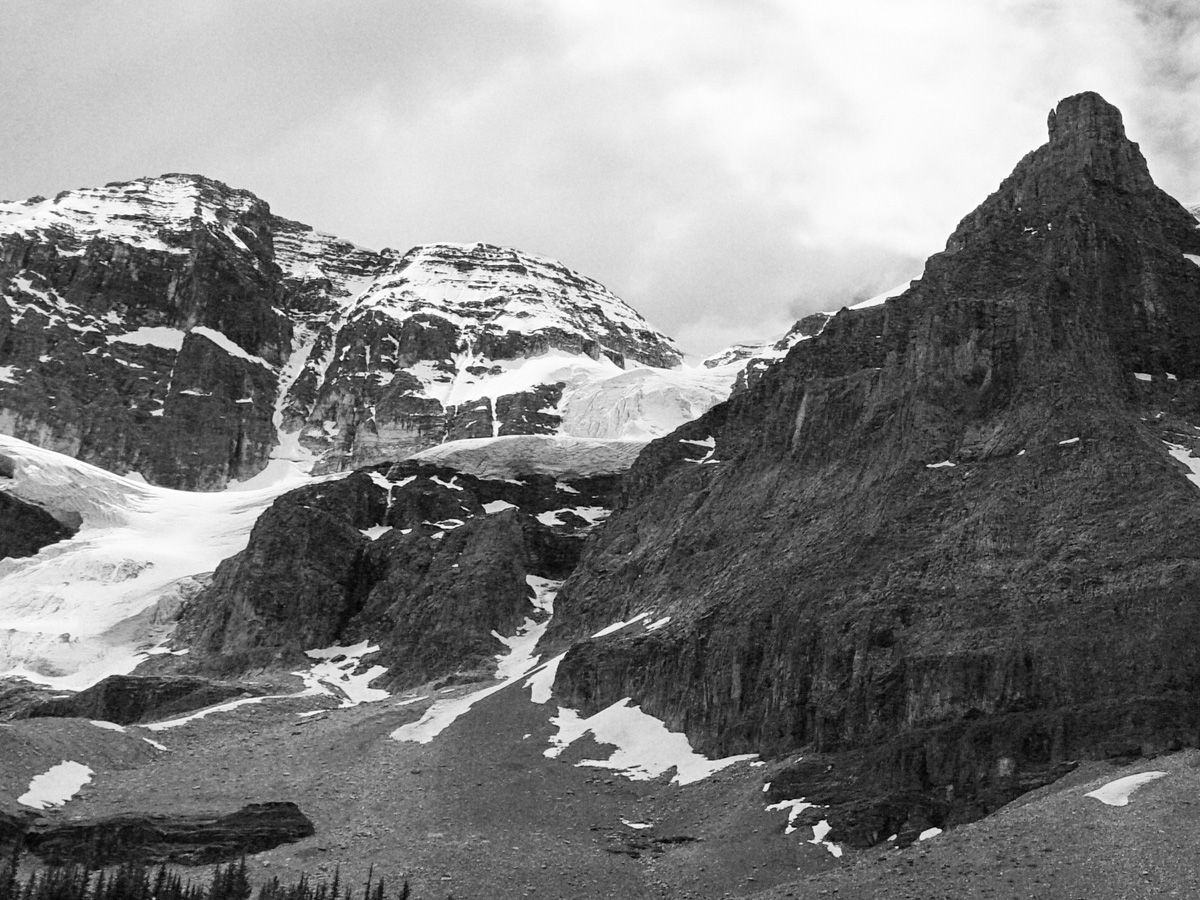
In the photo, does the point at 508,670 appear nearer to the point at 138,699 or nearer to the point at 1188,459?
the point at 138,699

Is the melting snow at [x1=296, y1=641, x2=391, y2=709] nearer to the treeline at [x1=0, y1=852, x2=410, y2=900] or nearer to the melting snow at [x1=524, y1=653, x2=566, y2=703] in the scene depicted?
the melting snow at [x1=524, y1=653, x2=566, y2=703]

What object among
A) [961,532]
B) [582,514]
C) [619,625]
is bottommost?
[619,625]

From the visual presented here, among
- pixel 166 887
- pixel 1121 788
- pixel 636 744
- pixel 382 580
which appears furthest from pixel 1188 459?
pixel 382 580

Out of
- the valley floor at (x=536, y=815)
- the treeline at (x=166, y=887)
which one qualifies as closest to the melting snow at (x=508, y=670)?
the valley floor at (x=536, y=815)

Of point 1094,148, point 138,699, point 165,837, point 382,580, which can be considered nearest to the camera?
point 165,837

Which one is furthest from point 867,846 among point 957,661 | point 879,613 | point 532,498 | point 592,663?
point 532,498

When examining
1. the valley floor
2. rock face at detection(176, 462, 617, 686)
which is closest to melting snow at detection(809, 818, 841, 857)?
the valley floor

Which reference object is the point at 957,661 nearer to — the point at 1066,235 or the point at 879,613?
the point at 879,613
